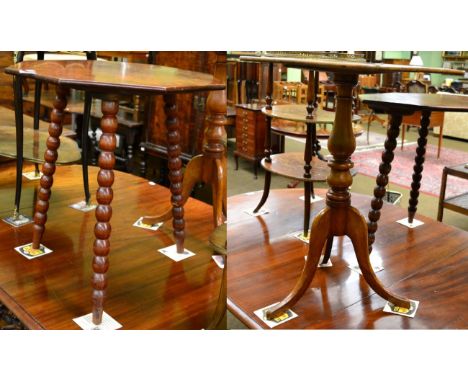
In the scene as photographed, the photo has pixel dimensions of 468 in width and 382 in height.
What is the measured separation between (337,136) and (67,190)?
0.80 metres

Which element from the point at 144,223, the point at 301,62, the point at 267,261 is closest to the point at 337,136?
the point at 301,62

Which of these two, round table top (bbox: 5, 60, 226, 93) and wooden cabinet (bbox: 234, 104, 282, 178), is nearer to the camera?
round table top (bbox: 5, 60, 226, 93)

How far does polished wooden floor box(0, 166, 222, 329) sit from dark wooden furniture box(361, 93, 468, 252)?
0.46 meters

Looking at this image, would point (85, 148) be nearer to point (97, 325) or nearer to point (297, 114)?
point (97, 325)

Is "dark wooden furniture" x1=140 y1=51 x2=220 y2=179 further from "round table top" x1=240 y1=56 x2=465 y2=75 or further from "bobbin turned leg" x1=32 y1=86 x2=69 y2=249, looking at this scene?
"round table top" x1=240 y1=56 x2=465 y2=75

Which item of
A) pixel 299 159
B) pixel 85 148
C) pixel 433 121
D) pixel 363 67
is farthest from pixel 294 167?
pixel 363 67

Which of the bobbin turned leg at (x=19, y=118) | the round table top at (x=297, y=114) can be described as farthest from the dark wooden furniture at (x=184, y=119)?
the bobbin turned leg at (x=19, y=118)

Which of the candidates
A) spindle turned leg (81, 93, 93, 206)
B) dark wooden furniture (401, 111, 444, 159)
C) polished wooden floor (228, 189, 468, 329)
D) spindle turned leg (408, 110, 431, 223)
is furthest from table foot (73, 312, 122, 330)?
dark wooden furniture (401, 111, 444, 159)

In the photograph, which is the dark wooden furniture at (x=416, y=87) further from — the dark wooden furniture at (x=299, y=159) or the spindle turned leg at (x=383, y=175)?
the dark wooden furniture at (x=299, y=159)

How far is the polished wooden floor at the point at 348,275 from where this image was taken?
105cm

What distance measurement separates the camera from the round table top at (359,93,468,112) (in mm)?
1030

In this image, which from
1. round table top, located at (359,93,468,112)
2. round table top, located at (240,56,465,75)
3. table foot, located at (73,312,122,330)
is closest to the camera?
round table top, located at (240,56,465,75)

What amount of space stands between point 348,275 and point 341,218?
218 mm

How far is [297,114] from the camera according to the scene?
1.56m
